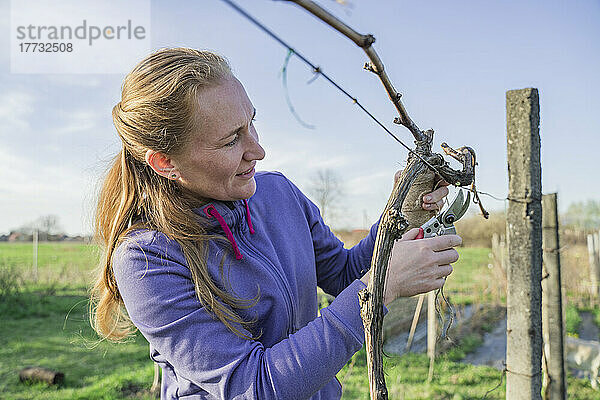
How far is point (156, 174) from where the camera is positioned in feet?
4.55

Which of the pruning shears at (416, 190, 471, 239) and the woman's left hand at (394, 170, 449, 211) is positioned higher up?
the woman's left hand at (394, 170, 449, 211)

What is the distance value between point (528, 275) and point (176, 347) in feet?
5.57

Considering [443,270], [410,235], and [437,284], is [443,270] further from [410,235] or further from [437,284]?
[410,235]

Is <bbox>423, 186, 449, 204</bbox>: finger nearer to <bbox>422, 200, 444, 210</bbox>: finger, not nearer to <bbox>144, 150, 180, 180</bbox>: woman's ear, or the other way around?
<bbox>422, 200, 444, 210</bbox>: finger

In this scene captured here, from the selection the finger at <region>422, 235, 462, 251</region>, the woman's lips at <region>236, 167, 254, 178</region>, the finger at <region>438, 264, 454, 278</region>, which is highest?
the woman's lips at <region>236, 167, 254, 178</region>

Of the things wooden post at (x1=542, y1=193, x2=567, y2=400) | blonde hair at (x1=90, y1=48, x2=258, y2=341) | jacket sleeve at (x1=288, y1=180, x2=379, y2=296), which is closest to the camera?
blonde hair at (x1=90, y1=48, x2=258, y2=341)

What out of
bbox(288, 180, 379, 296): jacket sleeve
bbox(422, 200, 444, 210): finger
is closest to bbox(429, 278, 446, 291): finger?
bbox(422, 200, 444, 210): finger

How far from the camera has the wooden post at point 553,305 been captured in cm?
309

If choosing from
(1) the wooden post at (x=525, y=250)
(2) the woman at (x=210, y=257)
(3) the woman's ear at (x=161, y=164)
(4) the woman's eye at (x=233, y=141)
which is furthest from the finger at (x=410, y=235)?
(1) the wooden post at (x=525, y=250)

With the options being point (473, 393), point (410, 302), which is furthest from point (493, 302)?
point (473, 393)

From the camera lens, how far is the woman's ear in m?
1.31

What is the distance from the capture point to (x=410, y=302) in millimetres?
7246

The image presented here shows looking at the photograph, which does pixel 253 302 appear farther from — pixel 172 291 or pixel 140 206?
pixel 140 206

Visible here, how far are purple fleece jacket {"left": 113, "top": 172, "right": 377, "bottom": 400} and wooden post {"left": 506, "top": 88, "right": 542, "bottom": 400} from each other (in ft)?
3.91
